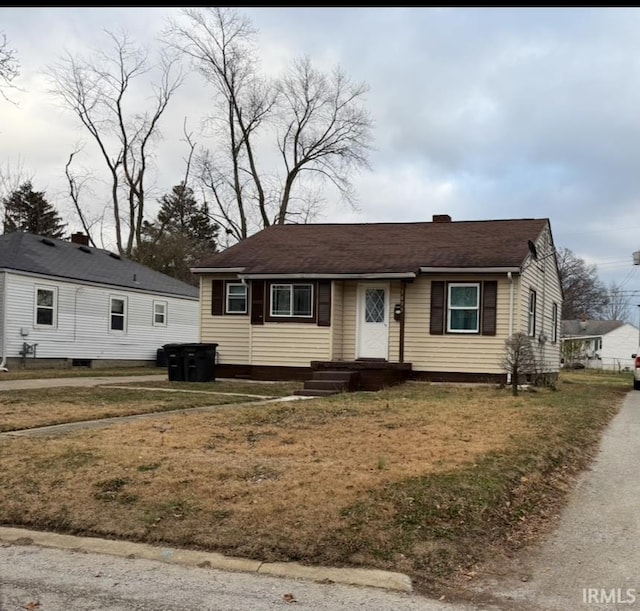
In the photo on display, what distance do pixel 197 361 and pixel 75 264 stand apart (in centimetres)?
1043

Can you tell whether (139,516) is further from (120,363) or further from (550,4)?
(120,363)

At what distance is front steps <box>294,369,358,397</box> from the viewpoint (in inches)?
552

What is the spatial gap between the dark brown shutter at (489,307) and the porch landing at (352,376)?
204 cm

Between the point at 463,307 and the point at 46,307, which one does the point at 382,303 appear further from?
the point at 46,307

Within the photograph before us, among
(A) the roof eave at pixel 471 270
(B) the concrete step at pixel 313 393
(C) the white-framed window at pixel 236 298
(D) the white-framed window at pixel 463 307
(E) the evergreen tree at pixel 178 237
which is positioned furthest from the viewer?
(E) the evergreen tree at pixel 178 237

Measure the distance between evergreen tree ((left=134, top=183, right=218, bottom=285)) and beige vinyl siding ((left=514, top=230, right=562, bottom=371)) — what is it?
2185cm

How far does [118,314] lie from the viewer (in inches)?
992

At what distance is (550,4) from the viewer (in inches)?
156

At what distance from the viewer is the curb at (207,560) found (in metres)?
4.15

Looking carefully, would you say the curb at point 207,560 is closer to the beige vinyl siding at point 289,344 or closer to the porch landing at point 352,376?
the porch landing at point 352,376

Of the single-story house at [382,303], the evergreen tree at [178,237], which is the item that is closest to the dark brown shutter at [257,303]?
the single-story house at [382,303]

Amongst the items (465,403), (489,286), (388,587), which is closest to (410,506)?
(388,587)

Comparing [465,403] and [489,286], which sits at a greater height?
[489,286]

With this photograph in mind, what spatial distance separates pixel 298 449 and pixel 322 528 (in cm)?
230
